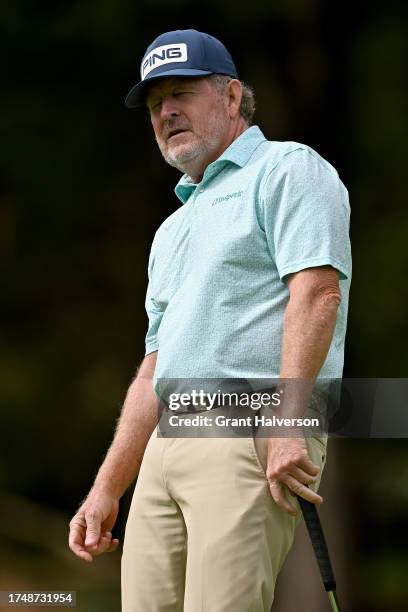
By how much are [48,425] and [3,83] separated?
1.86 metres

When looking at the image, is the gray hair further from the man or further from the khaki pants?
the khaki pants

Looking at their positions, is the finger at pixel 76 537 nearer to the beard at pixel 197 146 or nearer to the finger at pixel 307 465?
the finger at pixel 307 465

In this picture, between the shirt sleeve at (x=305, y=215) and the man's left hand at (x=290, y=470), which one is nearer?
the man's left hand at (x=290, y=470)

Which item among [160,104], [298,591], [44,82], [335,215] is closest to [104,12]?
[44,82]

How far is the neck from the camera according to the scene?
2.46 m

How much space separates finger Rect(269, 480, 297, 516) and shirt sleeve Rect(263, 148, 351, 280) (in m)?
0.35

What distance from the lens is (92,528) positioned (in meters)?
2.45

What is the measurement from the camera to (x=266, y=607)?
2119mm

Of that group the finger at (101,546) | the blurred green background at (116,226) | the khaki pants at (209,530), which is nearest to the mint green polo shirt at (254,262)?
the khaki pants at (209,530)

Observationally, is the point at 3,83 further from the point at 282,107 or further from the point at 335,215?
the point at 335,215

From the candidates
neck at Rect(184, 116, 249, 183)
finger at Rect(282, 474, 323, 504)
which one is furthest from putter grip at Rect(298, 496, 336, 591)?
neck at Rect(184, 116, 249, 183)

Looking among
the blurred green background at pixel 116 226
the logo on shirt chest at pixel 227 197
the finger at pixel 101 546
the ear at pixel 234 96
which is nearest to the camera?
the logo on shirt chest at pixel 227 197

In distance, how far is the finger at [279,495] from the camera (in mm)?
2053

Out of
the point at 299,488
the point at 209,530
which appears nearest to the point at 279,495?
the point at 299,488
